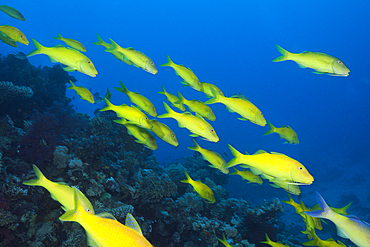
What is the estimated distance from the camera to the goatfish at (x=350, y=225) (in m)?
2.39

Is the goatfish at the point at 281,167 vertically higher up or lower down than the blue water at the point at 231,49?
lower down

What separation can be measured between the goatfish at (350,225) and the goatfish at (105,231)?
213 cm

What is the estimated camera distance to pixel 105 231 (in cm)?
153

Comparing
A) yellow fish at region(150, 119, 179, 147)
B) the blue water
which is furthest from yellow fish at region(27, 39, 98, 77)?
the blue water

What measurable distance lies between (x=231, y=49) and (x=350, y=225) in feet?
553

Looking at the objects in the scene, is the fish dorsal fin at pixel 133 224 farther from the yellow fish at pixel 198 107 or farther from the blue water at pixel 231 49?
the blue water at pixel 231 49

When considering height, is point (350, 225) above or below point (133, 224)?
above

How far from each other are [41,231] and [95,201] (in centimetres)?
102

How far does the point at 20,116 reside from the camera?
7055mm

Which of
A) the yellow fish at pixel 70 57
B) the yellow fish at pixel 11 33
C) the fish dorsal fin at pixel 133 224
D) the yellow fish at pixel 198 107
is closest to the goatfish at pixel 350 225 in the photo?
the fish dorsal fin at pixel 133 224

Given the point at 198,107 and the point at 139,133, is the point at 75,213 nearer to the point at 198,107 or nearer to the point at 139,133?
the point at 139,133

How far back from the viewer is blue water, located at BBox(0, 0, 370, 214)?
10731cm

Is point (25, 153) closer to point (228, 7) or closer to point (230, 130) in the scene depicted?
point (230, 130)

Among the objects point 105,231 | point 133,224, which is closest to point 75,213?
point 105,231
